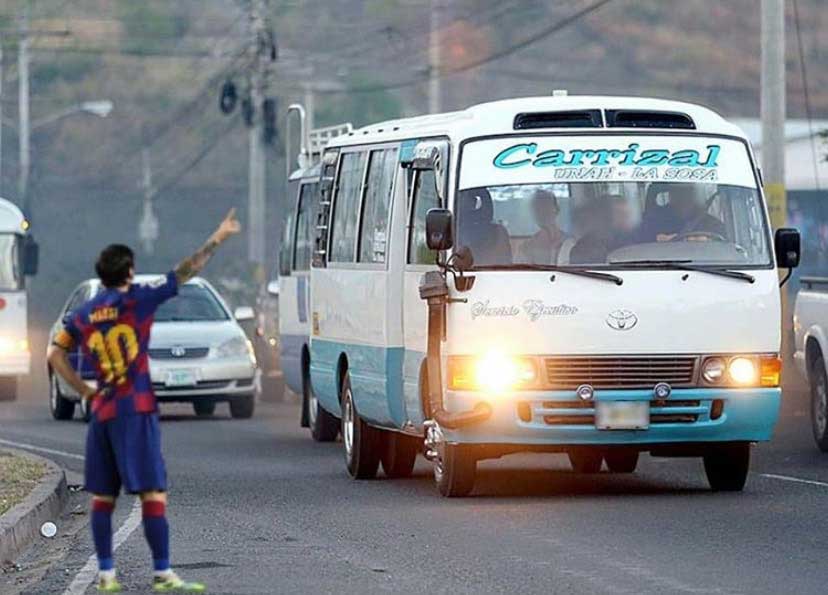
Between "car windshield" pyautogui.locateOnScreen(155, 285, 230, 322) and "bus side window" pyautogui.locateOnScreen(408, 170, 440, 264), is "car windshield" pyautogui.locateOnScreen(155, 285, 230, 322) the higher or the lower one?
the lower one

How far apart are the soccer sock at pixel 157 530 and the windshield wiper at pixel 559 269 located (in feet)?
15.2

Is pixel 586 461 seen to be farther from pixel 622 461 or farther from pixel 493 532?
pixel 493 532

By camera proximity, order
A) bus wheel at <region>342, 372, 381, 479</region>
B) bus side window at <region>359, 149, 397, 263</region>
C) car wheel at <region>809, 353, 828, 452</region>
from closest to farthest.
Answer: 1. bus side window at <region>359, 149, 397, 263</region>
2. bus wheel at <region>342, 372, 381, 479</region>
3. car wheel at <region>809, 353, 828, 452</region>

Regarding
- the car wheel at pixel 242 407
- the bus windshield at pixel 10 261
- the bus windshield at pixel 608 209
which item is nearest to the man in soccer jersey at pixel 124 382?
the bus windshield at pixel 608 209

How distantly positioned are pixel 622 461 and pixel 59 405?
39.0 feet

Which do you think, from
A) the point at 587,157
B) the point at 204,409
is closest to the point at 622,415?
the point at 587,157

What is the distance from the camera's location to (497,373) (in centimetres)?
1448

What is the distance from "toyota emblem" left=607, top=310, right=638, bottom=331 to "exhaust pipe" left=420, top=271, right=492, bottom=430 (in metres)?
0.95

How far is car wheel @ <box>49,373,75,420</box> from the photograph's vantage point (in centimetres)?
2727

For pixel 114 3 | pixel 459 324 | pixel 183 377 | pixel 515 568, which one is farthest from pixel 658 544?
pixel 114 3

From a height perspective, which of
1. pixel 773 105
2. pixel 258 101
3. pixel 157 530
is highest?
pixel 258 101

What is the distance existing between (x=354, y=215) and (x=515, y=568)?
6800mm

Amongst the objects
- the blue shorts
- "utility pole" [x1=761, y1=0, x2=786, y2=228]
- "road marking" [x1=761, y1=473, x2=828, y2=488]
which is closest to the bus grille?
"road marking" [x1=761, y1=473, x2=828, y2=488]

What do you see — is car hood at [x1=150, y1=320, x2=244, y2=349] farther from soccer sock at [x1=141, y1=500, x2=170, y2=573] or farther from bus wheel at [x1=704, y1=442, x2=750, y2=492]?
soccer sock at [x1=141, y1=500, x2=170, y2=573]
